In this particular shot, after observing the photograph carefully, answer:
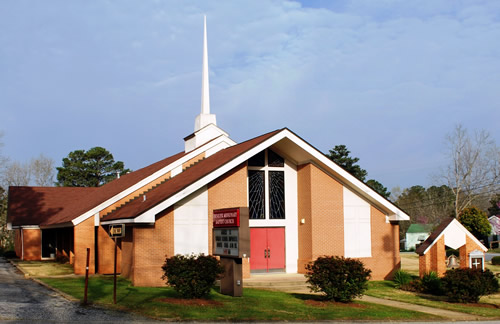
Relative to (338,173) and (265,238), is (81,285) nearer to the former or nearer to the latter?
(265,238)

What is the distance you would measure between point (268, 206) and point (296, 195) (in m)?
1.52

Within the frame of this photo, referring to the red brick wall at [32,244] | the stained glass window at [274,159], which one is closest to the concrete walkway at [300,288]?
the stained glass window at [274,159]

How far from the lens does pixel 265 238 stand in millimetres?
23500

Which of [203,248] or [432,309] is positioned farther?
[203,248]

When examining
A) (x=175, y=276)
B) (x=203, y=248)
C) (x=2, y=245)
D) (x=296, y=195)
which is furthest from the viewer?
(x=2, y=245)

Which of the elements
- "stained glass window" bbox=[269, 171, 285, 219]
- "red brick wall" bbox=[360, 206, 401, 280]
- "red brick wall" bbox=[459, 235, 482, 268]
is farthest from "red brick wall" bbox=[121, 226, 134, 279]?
"red brick wall" bbox=[459, 235, 482, 268]

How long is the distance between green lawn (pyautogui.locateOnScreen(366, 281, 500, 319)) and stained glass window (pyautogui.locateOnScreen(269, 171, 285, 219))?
506cm

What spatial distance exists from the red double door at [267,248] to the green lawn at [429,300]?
13.6ft

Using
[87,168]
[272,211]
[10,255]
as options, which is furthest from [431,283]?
[87,168]

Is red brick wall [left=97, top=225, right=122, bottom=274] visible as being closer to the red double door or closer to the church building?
the church building

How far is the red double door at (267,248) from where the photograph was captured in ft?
76.5

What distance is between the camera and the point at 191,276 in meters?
15.1

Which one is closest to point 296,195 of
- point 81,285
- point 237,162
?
point 237,162

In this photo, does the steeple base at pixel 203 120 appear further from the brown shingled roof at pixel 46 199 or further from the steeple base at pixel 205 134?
the brown shingled roof at pixel 46 199
